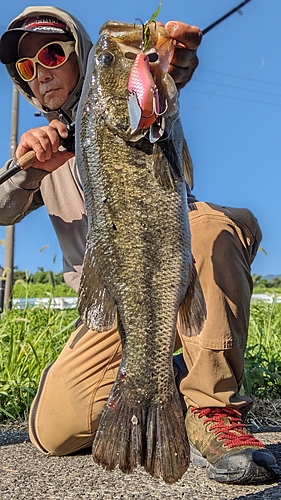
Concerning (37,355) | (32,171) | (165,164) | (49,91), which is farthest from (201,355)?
(37,355)

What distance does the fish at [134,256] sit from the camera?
88.3 inches

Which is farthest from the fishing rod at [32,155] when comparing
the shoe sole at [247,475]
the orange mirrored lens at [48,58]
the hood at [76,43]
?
the shoe sole at [247,475]

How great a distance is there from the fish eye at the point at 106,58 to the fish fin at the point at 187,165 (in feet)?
1.35

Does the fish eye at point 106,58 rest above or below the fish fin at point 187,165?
above

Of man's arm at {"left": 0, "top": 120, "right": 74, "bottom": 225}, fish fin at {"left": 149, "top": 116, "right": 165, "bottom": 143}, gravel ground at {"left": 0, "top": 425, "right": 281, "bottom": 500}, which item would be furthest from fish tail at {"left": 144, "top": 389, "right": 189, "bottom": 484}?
man's arm at {"left": 0, "top": 120, "right": 74, "bottom": 225}

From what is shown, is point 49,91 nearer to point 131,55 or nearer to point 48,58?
point 48,58

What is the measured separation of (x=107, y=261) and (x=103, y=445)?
2.19 feet

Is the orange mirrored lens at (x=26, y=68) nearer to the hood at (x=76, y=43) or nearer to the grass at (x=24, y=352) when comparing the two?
the hood at (x=76, y=43)

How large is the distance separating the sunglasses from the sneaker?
2.23m

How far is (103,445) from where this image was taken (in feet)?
7.38

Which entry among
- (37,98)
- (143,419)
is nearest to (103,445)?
(143,419)

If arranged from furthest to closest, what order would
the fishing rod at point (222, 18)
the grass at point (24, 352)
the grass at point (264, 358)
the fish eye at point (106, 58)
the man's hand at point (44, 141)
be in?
1. the grass at point (264, 358)
2. the grass at point (24, 352)
3. the fishing rod at point (222, 18)
4. the man's hand at point (44, 141)
5. the fish eye at point (106, 58)

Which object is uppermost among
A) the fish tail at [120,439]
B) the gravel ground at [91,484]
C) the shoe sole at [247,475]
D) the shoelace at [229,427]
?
the fish tail at [120,439]

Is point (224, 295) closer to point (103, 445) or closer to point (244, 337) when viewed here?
point (244, 337)
